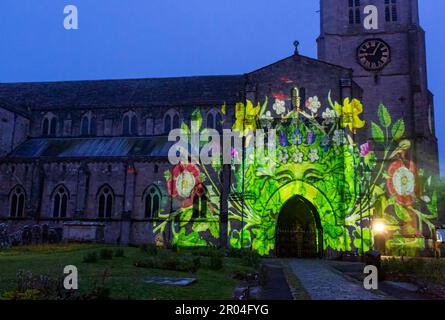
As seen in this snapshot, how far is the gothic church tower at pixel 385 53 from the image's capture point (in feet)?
137

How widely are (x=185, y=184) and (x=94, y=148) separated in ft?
32.4

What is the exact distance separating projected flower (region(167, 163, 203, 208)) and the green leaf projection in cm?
8

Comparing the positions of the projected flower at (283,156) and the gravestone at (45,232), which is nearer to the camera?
the projected flower at (283,156)

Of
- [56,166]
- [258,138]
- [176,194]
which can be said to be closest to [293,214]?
[258,138]

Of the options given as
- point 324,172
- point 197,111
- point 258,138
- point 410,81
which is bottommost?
point 324,172

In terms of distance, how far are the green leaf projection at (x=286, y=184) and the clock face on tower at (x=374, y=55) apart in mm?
12182

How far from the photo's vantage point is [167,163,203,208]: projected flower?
36406mm

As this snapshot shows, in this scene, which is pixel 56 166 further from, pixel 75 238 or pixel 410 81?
pixel 410 81

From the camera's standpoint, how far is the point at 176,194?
36562mm

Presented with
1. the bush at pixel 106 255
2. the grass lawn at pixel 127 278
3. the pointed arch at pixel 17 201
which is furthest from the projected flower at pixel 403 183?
the pointed arch at pixel 17 201

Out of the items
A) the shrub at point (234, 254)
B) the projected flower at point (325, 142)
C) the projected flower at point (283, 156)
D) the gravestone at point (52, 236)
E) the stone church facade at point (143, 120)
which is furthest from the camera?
the stone church facade at point (143, 120)

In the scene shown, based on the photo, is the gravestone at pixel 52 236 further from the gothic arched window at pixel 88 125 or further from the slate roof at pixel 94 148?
the gothic arched window at pixel 88 125

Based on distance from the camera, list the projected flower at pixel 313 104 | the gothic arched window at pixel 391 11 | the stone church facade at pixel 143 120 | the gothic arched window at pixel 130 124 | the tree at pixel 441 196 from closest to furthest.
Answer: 1. the projected flower at pixel 313 104
2. the stone church facade at pixel 143 120
3. the tree at pixel 441 196
4. the gothic arched window at pixel 130 124
5. the gothic arched window at pixel 391 11
